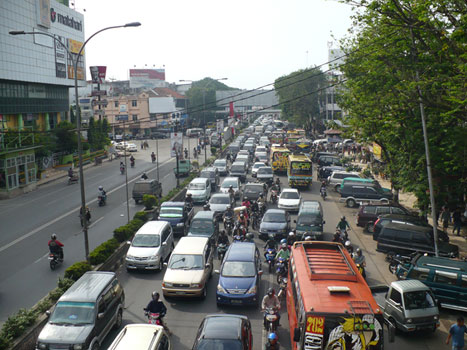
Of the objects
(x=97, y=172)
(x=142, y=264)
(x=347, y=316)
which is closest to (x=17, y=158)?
(x=97, y=172)

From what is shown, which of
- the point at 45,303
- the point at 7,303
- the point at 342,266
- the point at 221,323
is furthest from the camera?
the point at 7,303

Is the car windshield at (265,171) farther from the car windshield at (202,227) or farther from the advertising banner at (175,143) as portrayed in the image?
the car windshield at (202,227)

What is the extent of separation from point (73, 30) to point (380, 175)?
151 ft

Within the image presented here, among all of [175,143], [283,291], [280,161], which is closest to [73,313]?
[283,291]

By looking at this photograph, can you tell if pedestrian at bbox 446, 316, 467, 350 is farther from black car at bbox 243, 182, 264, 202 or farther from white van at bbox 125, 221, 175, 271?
black car at bbox 243, 182, 264, 202

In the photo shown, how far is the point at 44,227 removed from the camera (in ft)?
89.7

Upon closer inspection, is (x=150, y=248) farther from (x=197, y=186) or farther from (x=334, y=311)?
(x=197, y=186)

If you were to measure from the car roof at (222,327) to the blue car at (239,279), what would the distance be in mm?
3687

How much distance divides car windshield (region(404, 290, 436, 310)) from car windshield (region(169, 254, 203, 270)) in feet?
23.0

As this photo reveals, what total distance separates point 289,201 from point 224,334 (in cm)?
2074

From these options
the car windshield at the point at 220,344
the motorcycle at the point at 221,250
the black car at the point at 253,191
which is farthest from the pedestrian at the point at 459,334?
the black car at the point at 253,191

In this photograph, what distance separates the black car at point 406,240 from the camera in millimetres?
20516

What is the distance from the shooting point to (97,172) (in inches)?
2053

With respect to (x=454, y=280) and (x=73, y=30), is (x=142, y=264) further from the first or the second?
(x=73, y=30)
